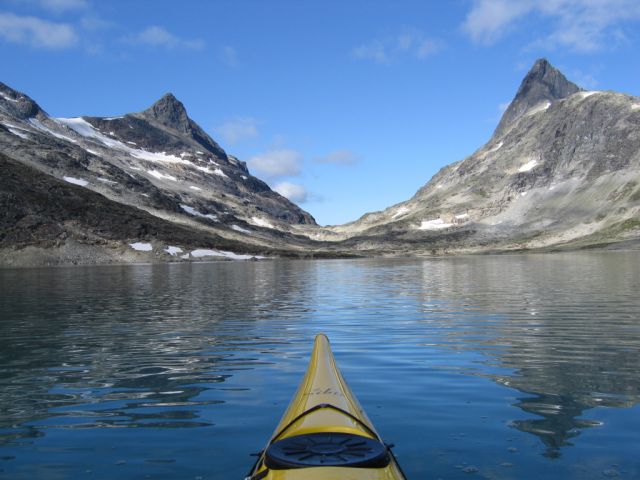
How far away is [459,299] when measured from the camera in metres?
45.3

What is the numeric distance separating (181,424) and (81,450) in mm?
2462

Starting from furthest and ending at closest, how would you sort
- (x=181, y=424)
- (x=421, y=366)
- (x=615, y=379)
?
(x=421, y=366)
(x=615, y=379)
(x=181, y=424)

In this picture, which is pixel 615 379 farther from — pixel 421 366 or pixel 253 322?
pixel 253 322

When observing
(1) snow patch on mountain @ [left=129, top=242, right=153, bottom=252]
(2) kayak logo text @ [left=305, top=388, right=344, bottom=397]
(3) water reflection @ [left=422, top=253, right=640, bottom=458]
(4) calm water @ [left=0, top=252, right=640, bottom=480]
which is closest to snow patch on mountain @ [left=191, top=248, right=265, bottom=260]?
(1) snow patch on mountain @ [left=129, top=242, right=153, bottom=252]

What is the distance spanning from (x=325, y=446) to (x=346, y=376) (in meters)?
10.4

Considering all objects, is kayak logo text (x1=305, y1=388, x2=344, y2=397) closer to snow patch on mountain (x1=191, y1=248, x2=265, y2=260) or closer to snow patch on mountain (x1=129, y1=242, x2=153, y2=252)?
snow patch on mountain (x1=129, y1=242, x2=153, y2=252)

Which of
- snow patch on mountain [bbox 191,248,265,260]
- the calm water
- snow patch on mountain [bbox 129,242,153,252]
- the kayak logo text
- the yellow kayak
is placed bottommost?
the calm water

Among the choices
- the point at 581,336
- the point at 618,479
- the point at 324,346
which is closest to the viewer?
the point at 618,479

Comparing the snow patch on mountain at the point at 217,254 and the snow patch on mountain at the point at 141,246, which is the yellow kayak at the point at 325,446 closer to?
the snow patch on mountain at the point at 141,246

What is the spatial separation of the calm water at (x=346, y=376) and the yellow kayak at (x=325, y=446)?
6.25ft

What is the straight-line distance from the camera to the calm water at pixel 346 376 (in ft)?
38.4

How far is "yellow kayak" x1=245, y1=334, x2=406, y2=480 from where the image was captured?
8055mm

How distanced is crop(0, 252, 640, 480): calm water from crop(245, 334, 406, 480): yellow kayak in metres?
1.91

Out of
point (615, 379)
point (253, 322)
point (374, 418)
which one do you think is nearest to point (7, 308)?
point (253, 322)
